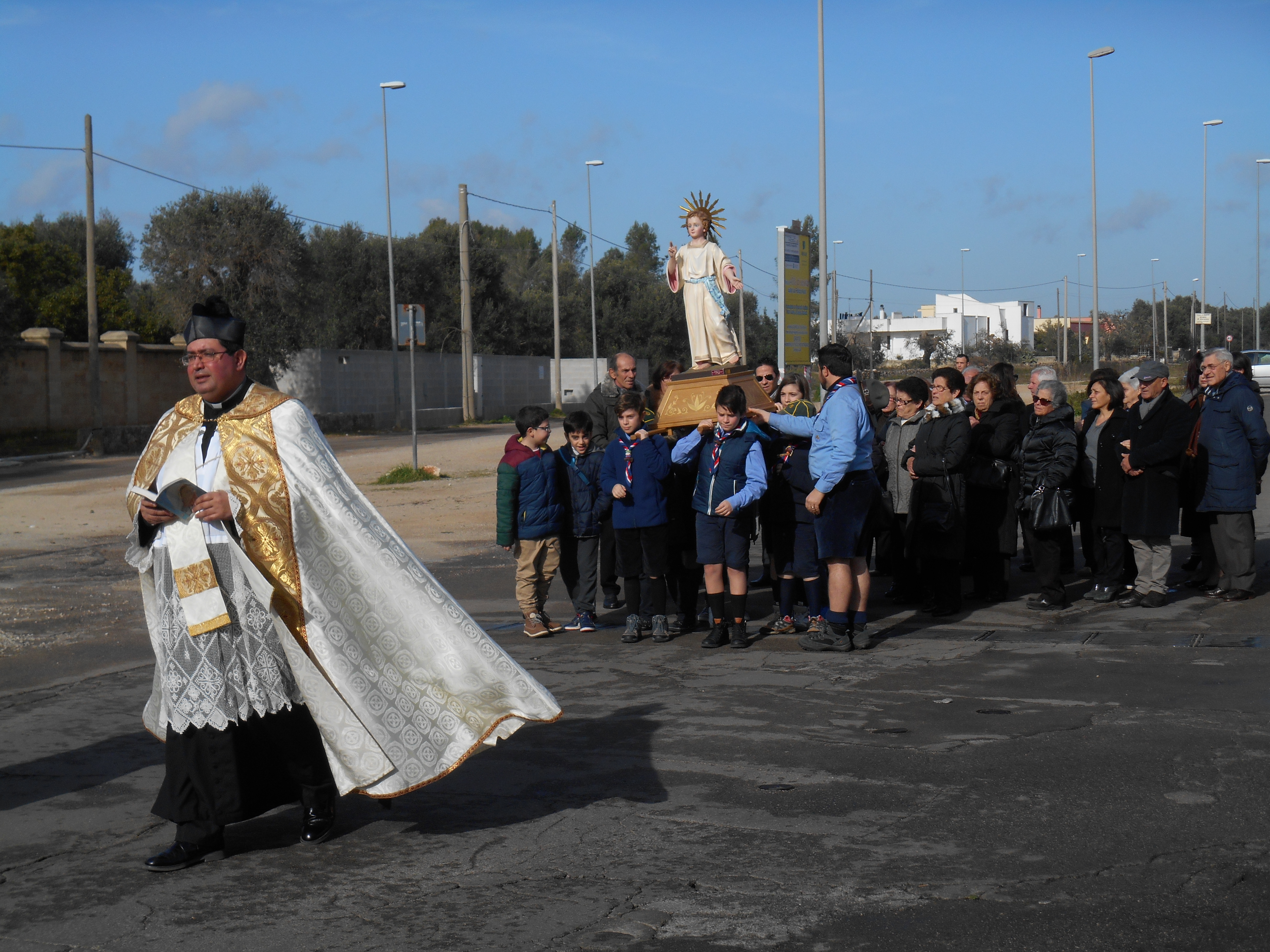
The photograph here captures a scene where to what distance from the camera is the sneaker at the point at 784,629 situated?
8.90 metres

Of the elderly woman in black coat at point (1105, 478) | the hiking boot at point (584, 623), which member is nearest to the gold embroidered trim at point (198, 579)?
the hiking boot at point (584, 623)

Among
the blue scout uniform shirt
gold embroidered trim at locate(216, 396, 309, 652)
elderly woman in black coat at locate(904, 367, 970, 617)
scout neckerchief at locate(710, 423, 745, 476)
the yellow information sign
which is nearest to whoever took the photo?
gold embroidered trim at locate(216, 396, 309, 652)

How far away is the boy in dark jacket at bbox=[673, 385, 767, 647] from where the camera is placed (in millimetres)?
8211

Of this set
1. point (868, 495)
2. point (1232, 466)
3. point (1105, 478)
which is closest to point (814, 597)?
point (868, 495)

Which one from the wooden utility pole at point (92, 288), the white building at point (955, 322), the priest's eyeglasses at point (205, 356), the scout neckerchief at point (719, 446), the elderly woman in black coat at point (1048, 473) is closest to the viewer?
the priest's eyeglasses at point (205, 356)

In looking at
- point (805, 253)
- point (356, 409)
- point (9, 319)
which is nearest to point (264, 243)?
point (356, 409)

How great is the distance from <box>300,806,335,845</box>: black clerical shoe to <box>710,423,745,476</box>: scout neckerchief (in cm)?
420

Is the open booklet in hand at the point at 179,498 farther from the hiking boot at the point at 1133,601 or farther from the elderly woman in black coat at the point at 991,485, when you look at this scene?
the hiking boot at the point at 1133,601

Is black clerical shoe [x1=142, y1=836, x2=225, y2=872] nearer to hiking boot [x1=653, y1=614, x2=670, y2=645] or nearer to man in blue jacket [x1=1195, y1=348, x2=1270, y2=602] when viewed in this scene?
hiking boot [x1=653, y1=614, x2=670, y2=645]

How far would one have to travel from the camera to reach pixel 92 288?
3014cm

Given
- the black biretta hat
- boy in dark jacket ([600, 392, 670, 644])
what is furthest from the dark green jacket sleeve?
the black biretta hat

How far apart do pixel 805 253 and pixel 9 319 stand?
21.8 metres

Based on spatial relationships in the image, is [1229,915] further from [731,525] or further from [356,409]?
[356,409]

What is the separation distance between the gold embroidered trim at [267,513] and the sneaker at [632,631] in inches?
170
